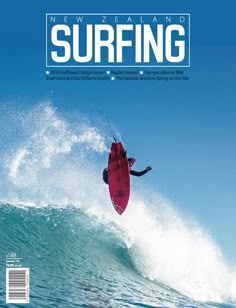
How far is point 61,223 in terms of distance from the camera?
9883 mm

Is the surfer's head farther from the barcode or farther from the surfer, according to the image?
the barcode

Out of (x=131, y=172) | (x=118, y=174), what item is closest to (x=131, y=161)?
(x=131, y=172)

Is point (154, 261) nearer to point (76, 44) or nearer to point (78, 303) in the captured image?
point (78, 303)

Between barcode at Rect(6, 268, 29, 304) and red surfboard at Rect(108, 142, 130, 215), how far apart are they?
2.81 meters

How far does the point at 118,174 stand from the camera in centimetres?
796

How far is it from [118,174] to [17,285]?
300 cm

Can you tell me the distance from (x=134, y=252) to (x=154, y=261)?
44 centimetres

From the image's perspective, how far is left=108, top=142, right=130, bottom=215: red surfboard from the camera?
25.9ft

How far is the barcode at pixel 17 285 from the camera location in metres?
5.32

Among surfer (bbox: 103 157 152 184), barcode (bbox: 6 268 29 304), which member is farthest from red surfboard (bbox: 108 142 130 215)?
barcode (bbox: 6 268 29 304)

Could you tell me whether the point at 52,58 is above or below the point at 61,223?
above

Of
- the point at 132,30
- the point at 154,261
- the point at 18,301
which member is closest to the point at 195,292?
the point at 154,261

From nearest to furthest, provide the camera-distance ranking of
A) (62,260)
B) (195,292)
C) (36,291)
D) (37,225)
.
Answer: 1. (36,291)
2. (62,260)
3. (195,292)
4. (37,225)

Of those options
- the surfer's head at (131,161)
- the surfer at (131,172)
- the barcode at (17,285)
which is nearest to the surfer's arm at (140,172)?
the surfer at (131,172)
